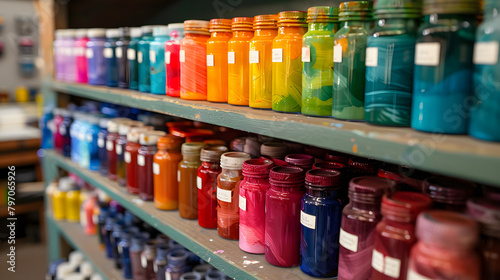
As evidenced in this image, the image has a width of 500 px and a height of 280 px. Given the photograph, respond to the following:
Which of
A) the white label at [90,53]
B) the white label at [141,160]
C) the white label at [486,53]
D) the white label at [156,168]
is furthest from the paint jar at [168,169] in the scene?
the white label at [486,53]

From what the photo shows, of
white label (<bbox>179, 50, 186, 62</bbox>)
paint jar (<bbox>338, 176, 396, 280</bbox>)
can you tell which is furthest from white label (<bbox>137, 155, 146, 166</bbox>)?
paint jar (<bbox>338, 176, 396, 280</bbox>)

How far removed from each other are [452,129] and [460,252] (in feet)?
0.73

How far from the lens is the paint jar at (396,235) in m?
0.84

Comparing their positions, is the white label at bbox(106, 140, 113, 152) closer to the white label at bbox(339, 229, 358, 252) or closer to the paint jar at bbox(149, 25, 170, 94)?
the paint jar at bbox(149, 25, 170, 94)

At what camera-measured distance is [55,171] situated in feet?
9.30

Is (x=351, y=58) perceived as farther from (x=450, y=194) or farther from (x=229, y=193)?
(x=229, y=193)

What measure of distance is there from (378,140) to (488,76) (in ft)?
0.70

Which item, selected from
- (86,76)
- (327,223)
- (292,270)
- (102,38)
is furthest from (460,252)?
(86,76)

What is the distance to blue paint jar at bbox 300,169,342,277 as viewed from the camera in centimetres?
106

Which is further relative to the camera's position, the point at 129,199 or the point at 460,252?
the point at 129,199

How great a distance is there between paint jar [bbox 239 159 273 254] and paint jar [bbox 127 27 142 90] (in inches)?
31.9

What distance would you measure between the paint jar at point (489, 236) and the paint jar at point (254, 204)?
0.58 meters

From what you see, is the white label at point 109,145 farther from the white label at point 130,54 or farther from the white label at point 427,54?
the white label at point 427,54

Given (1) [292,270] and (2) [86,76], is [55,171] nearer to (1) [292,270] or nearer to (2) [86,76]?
(2) [86,76]
